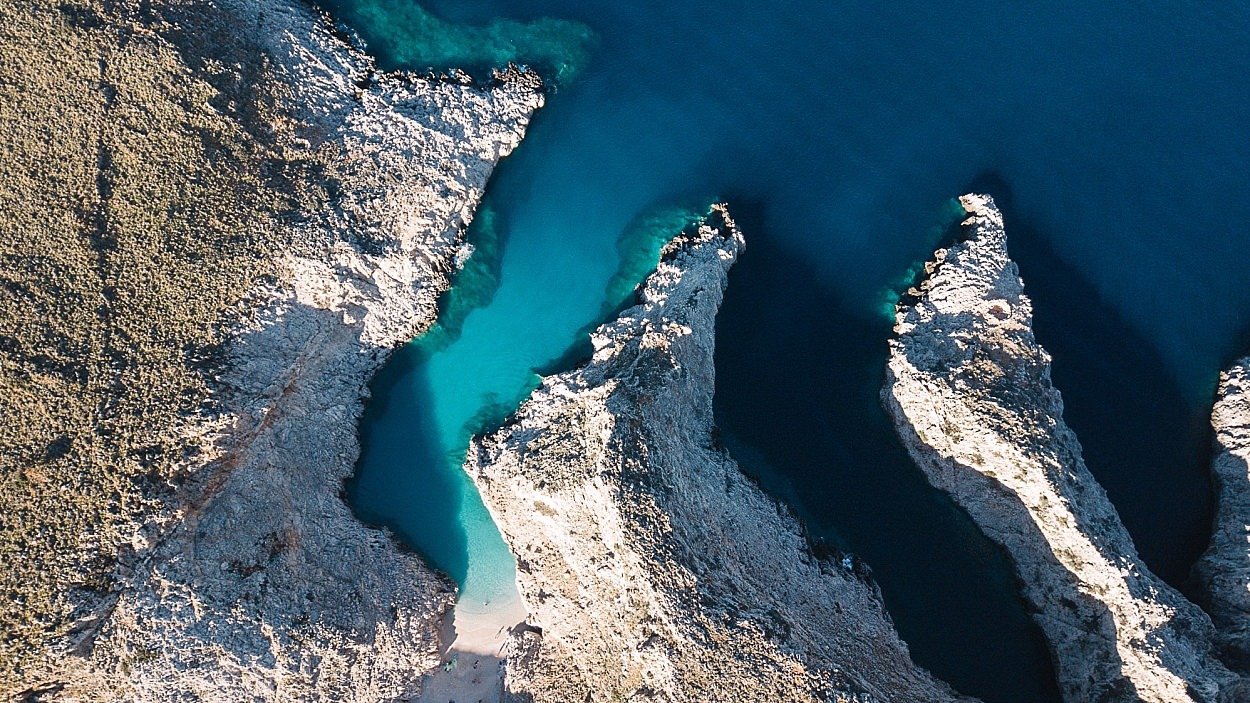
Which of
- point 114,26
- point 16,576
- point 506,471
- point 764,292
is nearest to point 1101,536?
point 764,292

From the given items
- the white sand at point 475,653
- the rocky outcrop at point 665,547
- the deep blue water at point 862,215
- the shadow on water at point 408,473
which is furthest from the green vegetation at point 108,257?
the white sand at point 475,653

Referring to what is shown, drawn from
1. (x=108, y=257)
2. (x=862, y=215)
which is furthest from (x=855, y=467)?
(x=108, y=257)

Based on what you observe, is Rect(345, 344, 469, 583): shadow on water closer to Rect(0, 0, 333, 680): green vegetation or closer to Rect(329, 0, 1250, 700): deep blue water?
Rect(329, 0, 1250, 700): deep blue water

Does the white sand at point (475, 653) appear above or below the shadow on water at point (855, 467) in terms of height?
below

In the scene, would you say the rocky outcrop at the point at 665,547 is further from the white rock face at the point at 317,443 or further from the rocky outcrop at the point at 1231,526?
the rocky outcrop at the point at 1231,526

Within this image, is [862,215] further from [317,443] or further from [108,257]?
[108,257]

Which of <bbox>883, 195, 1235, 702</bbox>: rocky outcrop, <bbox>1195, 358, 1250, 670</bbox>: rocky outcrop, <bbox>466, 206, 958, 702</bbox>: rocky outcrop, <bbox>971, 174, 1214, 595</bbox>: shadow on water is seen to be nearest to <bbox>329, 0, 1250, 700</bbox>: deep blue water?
<bbox>971, 174, 1214, 595</bbox>: shadow on water

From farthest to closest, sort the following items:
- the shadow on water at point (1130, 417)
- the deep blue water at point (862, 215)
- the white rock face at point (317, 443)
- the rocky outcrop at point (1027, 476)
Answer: the deep blue water at point (862, 215), the shadow on water at point (1130, 417), the rocky outcrop at point (1027, 476), the white rock face at point (317, 443)
